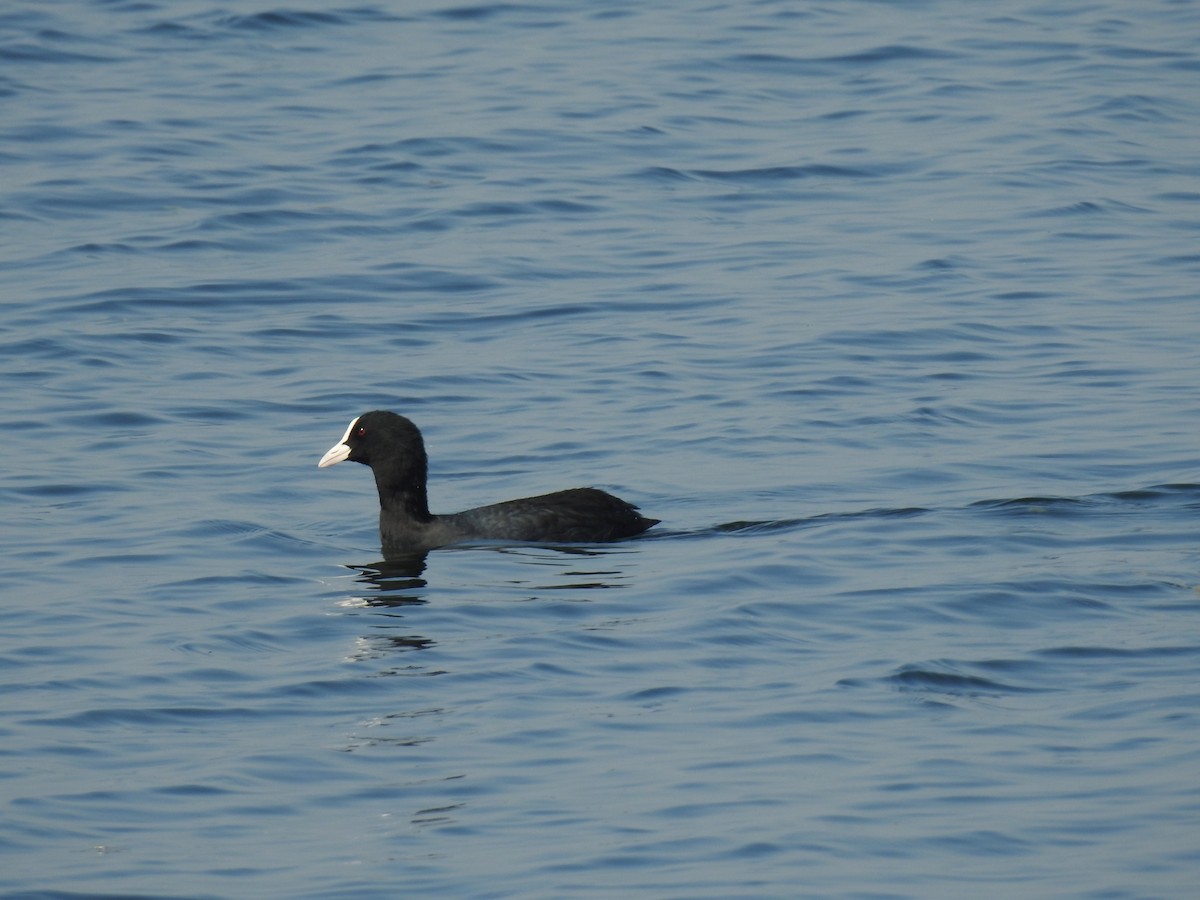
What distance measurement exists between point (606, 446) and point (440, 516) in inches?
70.2

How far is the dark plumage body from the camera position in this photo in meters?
12.1

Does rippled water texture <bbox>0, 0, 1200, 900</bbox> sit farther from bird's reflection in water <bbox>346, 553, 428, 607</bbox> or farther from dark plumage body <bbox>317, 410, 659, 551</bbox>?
dark plumage body <bbox>317, 410, 659, 551</bbox>

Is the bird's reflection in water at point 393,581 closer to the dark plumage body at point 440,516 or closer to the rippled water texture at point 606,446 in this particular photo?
the rippled water texture at point 606,446

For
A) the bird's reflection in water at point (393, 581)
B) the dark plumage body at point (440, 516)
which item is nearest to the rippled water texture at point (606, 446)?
the bird's reflection in water at point (393, 581)

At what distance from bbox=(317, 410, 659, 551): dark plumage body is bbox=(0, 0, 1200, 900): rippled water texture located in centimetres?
17

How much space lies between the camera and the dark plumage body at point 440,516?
39.7 ft

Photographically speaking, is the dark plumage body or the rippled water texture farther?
the dark plumage body

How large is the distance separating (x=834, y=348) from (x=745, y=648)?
6721mm

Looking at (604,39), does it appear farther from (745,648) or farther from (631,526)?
(745,648)

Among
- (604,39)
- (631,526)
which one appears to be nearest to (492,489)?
(631,526)

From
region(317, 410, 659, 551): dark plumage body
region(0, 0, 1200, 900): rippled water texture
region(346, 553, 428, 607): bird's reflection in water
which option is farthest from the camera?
region(317, 410, 659, 551): dark plumage body

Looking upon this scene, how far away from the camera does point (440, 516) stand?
1263 centimetres

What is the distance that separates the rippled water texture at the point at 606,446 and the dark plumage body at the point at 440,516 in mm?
168

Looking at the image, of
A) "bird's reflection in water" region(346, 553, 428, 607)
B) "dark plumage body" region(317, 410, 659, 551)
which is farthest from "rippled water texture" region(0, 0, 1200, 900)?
"dark plumage body" region(317, 410, 659, 551)
